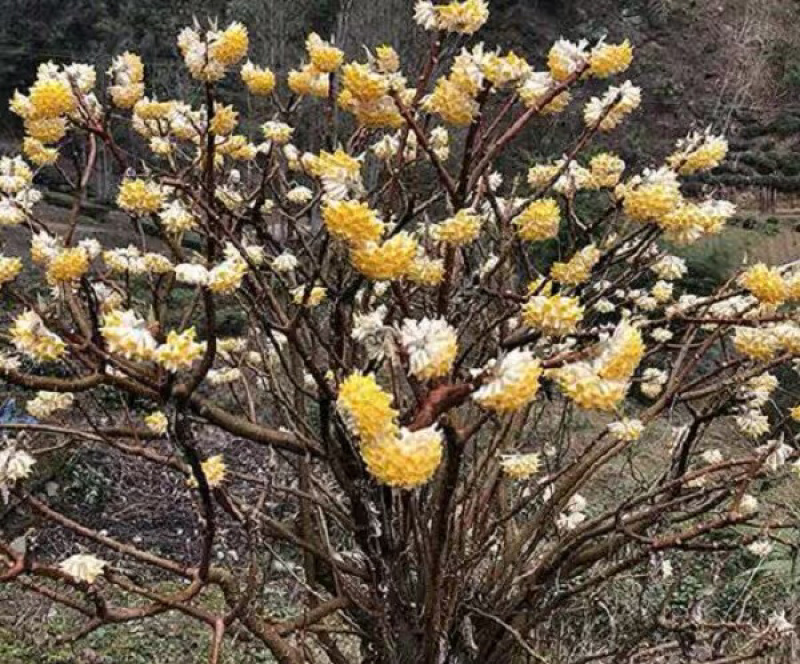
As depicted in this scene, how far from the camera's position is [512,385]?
4.11 ft

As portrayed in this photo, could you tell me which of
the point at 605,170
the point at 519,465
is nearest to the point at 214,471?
the point at 519,465

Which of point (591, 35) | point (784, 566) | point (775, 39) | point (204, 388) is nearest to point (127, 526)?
point (204, 388)

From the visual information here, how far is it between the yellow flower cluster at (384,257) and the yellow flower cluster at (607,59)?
1.83 ft

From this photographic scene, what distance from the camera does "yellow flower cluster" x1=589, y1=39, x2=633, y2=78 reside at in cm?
169

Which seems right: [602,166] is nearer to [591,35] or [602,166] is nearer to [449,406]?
[449,406]

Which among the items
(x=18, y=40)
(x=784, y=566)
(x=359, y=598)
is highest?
(x=359, y=598)

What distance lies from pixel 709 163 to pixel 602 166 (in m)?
0.35

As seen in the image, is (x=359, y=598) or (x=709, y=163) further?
(x=359, y=598)

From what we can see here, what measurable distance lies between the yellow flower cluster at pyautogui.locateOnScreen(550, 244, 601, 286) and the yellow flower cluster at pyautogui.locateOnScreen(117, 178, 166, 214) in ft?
2.54

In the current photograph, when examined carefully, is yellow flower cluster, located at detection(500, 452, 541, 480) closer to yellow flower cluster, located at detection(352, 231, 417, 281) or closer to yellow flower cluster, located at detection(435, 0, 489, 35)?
A: yellow flower cluster, located at detection(352, 231, 417, 281)

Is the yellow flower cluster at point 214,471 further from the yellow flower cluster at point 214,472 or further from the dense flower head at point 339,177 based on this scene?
the dense flower head at point 339,177

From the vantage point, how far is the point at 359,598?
2182mm

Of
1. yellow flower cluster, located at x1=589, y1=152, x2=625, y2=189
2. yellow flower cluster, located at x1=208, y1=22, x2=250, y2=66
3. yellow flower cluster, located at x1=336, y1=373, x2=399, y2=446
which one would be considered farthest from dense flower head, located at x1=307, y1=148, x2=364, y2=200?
yellow flower cluster, located at x1=589, y1=152, x2=625, y2=189

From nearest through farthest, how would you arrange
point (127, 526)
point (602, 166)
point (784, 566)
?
point (602, 166) < point (784, 566) < point (127, 526)
